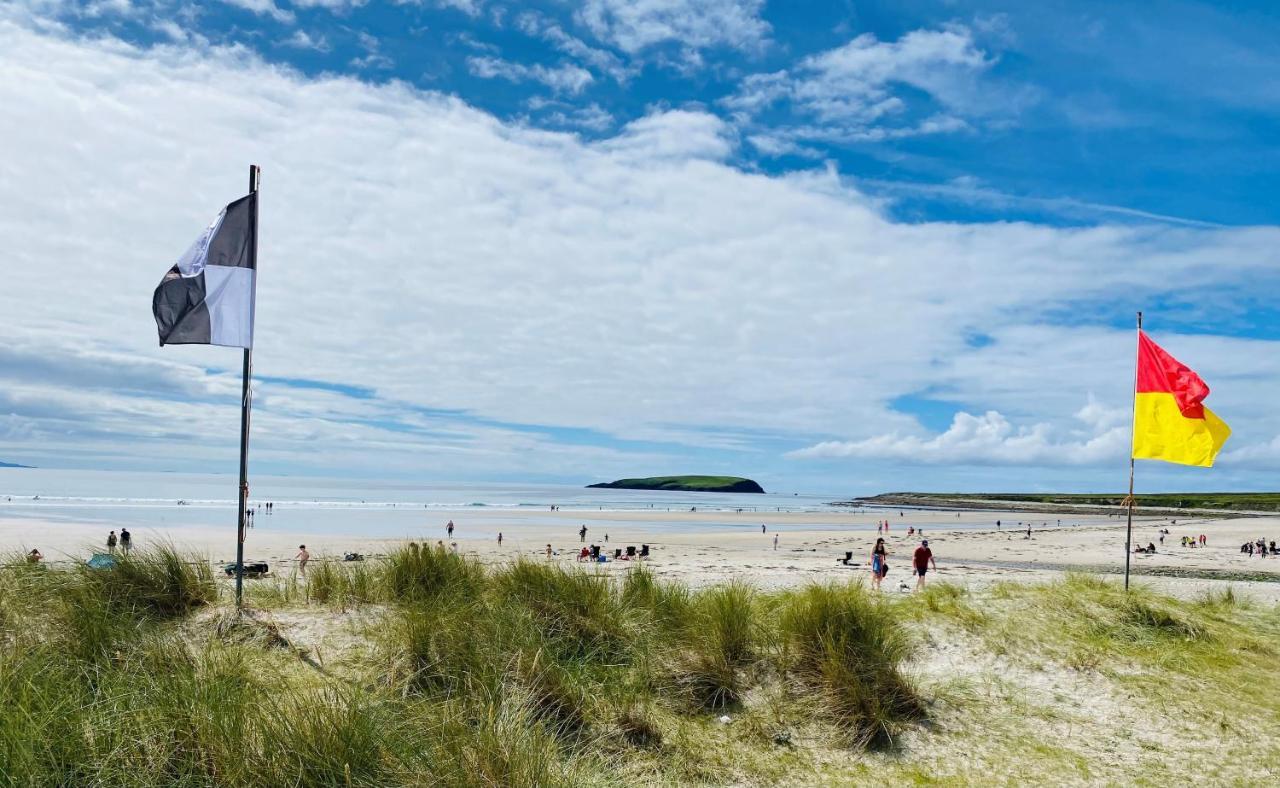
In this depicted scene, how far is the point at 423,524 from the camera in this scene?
6144cm

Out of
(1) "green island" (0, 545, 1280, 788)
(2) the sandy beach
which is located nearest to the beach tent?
(1) "green island" (0, 545, 1280, 788)

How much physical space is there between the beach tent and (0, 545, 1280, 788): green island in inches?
9.0

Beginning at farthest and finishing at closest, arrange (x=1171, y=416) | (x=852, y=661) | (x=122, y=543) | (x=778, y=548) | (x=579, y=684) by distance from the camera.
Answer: (x=778, y=548) < (x=1171, y=416) < (x=122, y=543) < (x=852, y=661) < (x=579, y=684)

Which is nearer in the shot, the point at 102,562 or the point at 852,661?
the point at 852,661

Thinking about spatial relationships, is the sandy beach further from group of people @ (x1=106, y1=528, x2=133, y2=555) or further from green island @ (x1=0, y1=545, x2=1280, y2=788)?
green island @ (x1=0, y1=545, x2=1280, y2=788)

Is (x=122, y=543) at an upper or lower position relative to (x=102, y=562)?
lower

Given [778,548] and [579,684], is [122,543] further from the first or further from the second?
[778,548]

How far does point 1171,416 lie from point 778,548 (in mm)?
33224

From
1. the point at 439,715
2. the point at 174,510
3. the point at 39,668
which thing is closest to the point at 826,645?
the point at 439,715

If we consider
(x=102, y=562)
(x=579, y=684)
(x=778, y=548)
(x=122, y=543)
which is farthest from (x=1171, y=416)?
(x=778, y=548)

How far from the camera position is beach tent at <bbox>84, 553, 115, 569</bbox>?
912 centimetres

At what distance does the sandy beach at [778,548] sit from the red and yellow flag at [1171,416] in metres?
7.36

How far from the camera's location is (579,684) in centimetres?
736

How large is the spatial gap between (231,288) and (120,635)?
4055 millimetres
